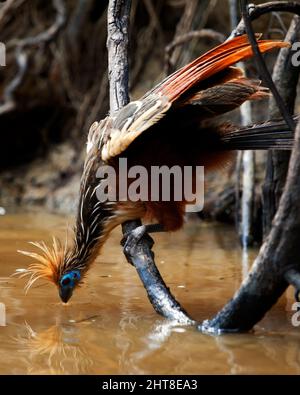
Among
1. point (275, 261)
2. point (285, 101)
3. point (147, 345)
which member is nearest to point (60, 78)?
point (285, 101)

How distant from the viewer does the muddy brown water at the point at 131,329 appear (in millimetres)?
2947

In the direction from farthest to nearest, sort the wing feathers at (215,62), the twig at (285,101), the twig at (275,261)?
the twig at (285,101) → the wing feathers at (215,62) → the twig at (275,261)

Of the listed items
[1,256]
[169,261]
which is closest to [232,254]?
[169,261]

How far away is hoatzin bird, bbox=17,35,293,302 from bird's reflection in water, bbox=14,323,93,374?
1.61 feet

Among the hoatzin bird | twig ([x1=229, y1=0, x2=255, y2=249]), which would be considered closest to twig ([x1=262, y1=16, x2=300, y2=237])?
twig ([x1=229, y1=0, x2=255, y2=249])

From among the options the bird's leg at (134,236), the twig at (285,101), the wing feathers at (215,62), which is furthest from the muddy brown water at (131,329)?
the wing feathers at (215,62)

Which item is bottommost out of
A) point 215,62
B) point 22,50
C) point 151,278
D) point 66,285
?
point 66,285

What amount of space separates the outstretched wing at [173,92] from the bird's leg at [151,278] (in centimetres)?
42

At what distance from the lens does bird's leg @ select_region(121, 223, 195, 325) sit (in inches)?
140

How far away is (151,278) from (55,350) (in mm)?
621

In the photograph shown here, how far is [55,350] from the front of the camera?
10.4ft

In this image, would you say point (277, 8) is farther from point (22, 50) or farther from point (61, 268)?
point (22, 50)

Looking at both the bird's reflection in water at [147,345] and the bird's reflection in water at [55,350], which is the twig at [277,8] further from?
the bird's reflection in water at [55,350]

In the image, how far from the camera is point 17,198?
8.56 meters
